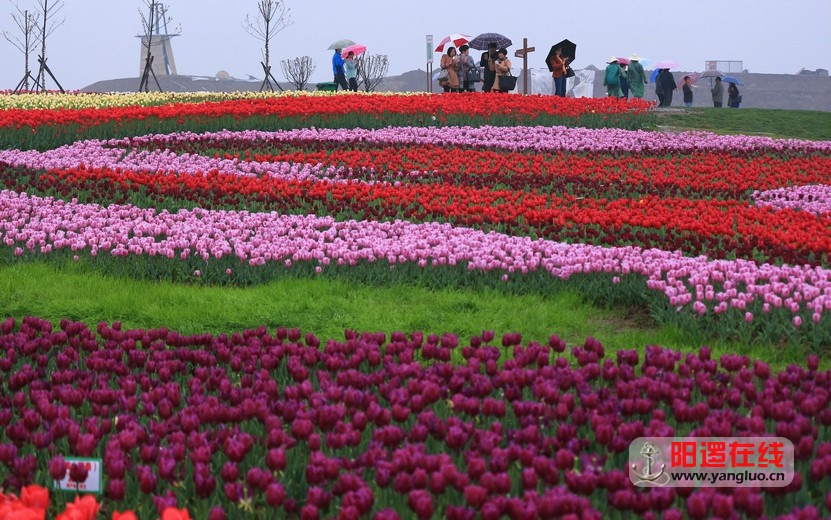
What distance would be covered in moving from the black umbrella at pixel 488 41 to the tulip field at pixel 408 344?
19.6 m

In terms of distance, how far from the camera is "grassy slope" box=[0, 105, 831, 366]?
21.2 feet

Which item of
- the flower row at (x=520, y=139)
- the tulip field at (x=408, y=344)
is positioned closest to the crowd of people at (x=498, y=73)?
the flower row at (x=520, y=139)

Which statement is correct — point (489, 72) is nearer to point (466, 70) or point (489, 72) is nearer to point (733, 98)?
point (466, 70)

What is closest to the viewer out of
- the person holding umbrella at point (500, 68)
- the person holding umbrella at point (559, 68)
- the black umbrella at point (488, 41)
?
the person holding umbrella at point (500, 68)

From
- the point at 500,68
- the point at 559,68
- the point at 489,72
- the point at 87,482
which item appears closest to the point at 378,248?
the point at 87,482

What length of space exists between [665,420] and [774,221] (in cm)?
619

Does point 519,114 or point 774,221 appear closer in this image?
point 774,221

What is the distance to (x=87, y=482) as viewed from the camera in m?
3.63

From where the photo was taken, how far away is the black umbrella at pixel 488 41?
3494cm

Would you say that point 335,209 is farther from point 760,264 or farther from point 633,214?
point 760,264

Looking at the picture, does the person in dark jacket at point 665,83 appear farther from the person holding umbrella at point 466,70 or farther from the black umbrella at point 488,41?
the black umbrella at point 488,41

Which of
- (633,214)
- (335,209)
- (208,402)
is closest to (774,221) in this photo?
(633,214)

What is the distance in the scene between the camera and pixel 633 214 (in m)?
9.84

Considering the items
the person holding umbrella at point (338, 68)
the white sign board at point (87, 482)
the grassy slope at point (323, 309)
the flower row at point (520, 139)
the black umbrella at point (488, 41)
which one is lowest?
the grassy slope at point (323, 309)
